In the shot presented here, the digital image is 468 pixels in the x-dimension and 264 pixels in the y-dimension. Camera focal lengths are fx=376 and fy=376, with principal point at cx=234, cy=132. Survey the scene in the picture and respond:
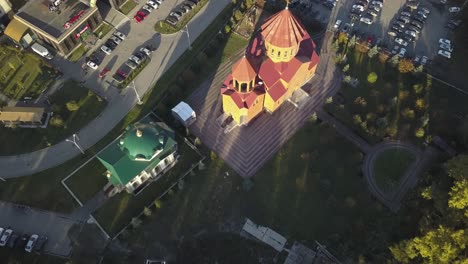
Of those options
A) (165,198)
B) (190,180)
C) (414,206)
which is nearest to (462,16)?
(414,206)

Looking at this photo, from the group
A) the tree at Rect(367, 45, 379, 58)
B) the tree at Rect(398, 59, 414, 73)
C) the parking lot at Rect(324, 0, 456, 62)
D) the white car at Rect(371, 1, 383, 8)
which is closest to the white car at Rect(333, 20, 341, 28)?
the parking lot at Rect(324, 0, 456, 62)

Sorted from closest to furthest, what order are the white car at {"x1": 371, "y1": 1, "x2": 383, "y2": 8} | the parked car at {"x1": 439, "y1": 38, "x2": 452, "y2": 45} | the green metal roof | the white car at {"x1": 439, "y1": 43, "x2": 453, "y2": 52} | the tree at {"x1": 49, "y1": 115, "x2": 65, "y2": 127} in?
the green metal roof < the tree at {"x1": 49, "y1": 115, "x2": 65, "y2": 127} < the white car at {"x1": 439, "y1": 43, "x2": 453, "y2": 52} < the parked car at {"x1": 439, "y1": 38, "x2": 452, "y2": 45} < the white car at {"x1": 371, "y1": 1, "x2": 383, "y2": 8}

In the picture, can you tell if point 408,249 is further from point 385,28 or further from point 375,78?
point 385,28

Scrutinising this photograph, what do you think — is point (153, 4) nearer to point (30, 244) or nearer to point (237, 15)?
point (237, 15)

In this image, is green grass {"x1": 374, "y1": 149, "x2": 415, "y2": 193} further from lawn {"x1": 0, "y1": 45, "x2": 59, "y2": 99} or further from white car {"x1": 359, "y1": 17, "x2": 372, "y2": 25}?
lawn {"x1": 0, "y1": 45, "x2": 59, "y2": 99}

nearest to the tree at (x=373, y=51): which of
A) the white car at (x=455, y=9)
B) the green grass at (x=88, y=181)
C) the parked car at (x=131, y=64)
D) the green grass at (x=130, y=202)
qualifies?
the white car at (x=455, y=9)

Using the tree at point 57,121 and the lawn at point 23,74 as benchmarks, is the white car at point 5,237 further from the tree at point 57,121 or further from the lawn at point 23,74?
the lawn at point 23,74
